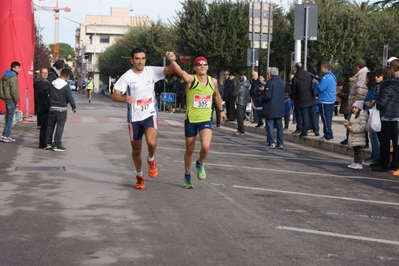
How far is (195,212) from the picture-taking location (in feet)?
26.9

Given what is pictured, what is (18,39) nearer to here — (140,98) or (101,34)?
(140,98)

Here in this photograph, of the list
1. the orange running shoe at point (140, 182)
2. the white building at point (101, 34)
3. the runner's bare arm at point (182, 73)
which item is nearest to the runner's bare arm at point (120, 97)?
the runner's bare arm at point (182, 73)

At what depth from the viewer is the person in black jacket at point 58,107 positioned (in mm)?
14820

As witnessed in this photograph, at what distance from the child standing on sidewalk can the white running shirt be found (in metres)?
4.66

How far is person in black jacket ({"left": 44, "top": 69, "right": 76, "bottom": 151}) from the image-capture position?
48.6 feet

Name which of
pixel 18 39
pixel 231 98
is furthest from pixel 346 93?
pixel 18 39

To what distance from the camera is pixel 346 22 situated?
47.8 meters

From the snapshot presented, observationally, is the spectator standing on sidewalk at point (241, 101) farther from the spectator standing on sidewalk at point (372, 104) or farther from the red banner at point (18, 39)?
the red banner at point (18, 39)

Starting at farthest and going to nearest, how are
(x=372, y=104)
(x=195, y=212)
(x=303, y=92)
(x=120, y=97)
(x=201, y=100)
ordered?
(x=303, y=92) < (x=372, y=104) < (x=201, y=100) < (x=120, y=97) < (x=195, y=212)

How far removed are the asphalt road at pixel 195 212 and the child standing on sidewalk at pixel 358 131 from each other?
1.05 feet

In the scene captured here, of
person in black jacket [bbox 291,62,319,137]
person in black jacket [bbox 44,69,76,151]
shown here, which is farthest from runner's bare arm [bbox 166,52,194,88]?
person in black jacket [bbox 291,62,319,137]

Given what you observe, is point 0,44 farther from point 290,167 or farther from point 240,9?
point 240,9

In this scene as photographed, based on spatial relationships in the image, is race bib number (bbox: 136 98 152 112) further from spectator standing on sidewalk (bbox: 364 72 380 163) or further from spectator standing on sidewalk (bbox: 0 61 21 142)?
spectator standing on sidewalk (bbox: 0 61 21 142)

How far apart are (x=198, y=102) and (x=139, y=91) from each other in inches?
32.9
